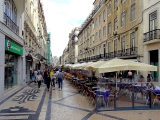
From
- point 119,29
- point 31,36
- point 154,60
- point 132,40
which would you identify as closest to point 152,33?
point 154,60

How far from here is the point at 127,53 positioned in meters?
23.5

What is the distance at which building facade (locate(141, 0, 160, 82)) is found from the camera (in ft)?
58.7

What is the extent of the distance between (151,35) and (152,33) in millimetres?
223

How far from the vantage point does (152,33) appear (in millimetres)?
18266

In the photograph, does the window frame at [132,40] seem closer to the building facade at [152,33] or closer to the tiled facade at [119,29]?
the tiled facade at [119,29]

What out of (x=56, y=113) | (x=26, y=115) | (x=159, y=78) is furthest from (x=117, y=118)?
(x=159, y=78)

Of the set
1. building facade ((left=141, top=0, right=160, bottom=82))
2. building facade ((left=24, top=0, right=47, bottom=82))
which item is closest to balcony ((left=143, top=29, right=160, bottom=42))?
building facade ((left=141, top=0, right=160, bottom=82))

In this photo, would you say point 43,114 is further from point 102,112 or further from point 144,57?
point 144,57

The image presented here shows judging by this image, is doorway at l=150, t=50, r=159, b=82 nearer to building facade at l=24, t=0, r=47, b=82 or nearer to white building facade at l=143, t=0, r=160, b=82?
white building facade at l=143, t=0, r=160, b=82

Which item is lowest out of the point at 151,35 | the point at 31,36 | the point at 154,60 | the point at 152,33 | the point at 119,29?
the point at 154,60

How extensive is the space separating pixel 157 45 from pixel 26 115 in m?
14.1

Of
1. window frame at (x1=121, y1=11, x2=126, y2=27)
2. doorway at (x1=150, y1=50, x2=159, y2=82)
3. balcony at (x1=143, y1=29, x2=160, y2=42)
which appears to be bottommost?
doorway at (x1=150, y1=50, x2=159, y2=82)

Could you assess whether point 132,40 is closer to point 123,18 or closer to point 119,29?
point 123,18

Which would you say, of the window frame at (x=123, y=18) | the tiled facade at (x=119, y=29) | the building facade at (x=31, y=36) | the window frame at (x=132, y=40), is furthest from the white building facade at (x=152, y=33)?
the building facade at (x=31, y=36)
